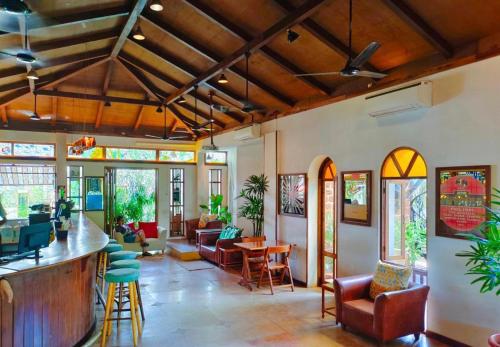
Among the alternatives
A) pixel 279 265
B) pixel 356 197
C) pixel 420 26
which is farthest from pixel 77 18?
pixel 279 265

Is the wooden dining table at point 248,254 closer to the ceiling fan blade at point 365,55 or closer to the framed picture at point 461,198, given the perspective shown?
the framed picture at point 461,198

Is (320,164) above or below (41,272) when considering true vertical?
above

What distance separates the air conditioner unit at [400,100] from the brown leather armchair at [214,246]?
4.39m

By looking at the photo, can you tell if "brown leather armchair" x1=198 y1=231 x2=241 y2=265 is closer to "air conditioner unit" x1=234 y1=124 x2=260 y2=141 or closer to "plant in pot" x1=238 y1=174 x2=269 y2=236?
"plant in pot" x1=238 y1=174 x2=269 y2=236

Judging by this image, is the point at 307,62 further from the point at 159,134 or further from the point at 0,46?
the point at 159,134

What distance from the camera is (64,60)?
23.0 ft

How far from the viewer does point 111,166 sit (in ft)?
35.0

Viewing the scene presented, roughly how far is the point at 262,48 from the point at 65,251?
4.05 meters

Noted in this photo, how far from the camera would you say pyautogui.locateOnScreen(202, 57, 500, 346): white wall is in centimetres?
391

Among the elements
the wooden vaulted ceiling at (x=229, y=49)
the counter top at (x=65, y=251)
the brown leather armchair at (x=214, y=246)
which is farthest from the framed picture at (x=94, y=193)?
the counter top at (x=65, y=251)

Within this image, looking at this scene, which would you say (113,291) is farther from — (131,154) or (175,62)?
(131,154)

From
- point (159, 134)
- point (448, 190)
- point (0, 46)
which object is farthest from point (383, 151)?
point (159, 134)

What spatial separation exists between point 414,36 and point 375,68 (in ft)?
2.88

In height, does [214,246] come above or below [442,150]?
below
